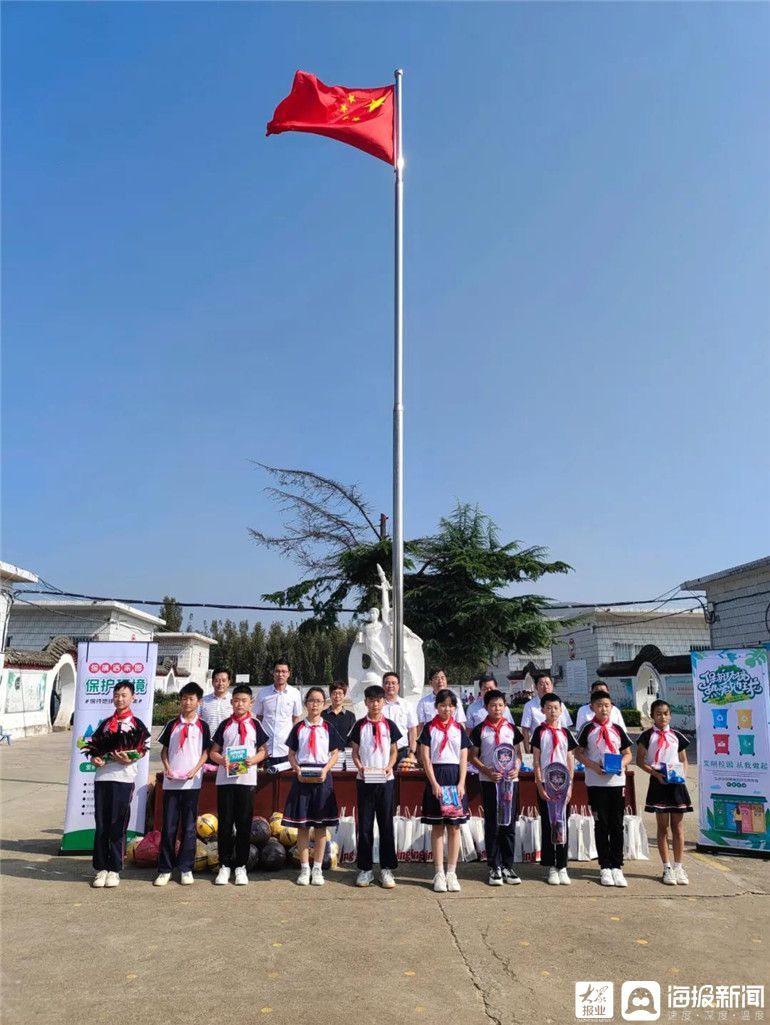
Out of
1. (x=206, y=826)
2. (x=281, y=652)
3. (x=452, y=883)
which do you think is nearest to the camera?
(x=452, y=883)

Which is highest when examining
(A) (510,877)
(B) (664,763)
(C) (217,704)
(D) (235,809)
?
(C) (217,704)

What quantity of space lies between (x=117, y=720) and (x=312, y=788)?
1659mm

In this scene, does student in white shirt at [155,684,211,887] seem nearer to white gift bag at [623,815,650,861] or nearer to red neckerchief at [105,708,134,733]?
red neckerchief at [105,708,134,733]

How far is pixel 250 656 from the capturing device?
45312mm

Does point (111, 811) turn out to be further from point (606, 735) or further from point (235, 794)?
point (606, 735)

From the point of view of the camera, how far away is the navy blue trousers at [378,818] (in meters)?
5.62

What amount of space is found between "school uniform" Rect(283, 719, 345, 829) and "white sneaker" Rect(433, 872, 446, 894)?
868 millimetres

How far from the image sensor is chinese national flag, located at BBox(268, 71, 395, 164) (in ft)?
31.7

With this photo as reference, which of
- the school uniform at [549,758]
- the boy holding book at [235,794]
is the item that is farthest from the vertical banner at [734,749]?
the boy holding book at [235,794]

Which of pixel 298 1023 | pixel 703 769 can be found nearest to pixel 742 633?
pixel 703 769

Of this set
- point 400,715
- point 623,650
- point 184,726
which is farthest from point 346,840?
point 623,650

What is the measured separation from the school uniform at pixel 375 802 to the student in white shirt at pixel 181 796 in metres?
1.28

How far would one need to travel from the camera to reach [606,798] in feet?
19.0

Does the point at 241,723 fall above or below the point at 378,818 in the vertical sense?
above
